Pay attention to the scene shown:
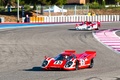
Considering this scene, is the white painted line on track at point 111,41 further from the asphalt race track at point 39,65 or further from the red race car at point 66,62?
the red race car at point 66,62

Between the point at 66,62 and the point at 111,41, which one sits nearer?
the point at 66,62


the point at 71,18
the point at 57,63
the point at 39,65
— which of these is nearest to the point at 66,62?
the point at 57,63

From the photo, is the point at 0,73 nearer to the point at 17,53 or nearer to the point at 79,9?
the point at 17,53

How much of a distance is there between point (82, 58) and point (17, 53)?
5.50m

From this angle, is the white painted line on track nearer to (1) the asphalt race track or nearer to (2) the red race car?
(1) the asphalt race track

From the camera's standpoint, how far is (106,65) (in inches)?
569

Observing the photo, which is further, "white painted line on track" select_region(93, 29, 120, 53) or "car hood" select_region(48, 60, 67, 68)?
"white painted line on track" select_region(93, 29, 120, 53)

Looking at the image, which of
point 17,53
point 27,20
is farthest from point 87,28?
point 17,53

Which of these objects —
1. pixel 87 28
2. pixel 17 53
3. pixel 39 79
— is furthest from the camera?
pixel 87 28

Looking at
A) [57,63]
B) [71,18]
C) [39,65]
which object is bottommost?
[71,18]

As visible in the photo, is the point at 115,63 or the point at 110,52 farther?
the point at 110,52

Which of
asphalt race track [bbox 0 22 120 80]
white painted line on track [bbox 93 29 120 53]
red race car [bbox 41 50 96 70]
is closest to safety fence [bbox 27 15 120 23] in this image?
white painted line on track [bbox 93 29 120 53]

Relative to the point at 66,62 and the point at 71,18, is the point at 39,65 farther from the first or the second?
the point at 71,18

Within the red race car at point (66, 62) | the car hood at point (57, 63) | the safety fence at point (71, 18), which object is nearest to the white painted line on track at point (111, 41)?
the red race car at point (66, 62)
